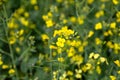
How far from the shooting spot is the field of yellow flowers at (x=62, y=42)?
2.81 metres

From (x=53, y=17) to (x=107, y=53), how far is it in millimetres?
725

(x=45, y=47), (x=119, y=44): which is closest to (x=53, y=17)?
(x=45, y=47)

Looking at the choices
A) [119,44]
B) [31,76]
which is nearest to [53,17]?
[31,76]

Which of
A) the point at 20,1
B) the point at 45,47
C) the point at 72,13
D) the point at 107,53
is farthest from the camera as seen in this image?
the point at 20,1

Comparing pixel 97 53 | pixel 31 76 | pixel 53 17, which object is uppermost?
pixel 53 17

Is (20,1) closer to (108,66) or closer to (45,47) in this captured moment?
(45,47)

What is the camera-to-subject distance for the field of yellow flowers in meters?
2.81

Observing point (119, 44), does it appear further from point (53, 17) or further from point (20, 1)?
point (20, 1)

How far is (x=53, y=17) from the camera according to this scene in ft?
12.1

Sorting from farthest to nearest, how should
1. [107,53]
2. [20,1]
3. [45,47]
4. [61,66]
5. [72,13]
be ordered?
[20,1], [72,13], [45,47], [107,53], [61,66]

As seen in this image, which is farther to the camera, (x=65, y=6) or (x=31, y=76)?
(x=65, y=6)

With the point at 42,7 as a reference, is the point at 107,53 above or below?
below

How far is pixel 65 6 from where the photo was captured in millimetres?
4020

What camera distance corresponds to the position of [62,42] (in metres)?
2.61
